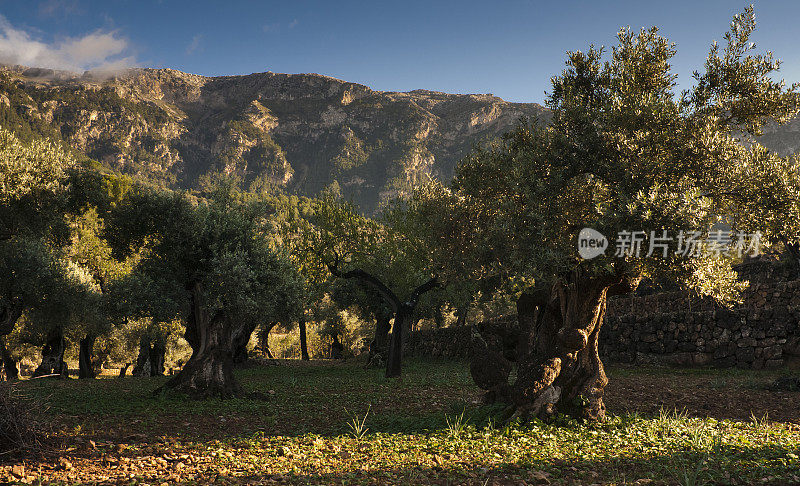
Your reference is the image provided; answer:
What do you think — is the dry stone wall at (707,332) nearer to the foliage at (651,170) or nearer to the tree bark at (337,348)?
the foliage at (651,170)

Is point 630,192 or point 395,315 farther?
point 395,315

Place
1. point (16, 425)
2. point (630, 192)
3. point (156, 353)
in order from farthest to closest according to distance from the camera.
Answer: point (156, 353), point (630, 192), point (16, 425)

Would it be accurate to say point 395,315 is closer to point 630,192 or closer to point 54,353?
point 630,192

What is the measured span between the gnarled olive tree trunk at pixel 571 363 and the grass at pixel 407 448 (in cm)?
48

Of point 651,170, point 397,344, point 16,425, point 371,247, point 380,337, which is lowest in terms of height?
point 380,337

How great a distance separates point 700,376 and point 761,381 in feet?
10.4

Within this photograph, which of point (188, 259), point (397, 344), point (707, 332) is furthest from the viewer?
point (397, 344)

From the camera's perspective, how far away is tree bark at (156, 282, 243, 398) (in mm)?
16094

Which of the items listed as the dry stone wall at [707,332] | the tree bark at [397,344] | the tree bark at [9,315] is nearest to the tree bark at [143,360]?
the tree bark at [9,315]

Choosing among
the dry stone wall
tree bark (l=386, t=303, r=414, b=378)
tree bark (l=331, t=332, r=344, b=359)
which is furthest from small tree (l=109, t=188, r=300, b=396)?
tree bark (l=331, t=332, r=344, b=359)

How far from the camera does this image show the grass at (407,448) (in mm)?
7230

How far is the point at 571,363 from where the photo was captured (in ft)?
36.0

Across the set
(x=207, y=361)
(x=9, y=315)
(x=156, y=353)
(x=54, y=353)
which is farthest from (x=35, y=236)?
(x=156, y=353)

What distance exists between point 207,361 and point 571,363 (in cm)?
1323
